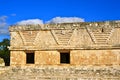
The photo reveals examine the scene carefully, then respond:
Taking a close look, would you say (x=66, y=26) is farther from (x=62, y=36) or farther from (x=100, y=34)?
(x=100, y=34)

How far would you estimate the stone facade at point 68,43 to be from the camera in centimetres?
1407

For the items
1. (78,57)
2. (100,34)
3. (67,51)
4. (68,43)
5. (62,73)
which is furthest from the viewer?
(67,51)

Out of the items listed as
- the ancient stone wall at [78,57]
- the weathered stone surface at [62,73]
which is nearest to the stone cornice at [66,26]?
the ancient stone wall at [78,57]

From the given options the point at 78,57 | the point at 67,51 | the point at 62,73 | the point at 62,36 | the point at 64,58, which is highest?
the point at 62,36

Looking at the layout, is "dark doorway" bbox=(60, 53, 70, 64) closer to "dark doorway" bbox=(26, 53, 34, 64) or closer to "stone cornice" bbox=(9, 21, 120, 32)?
"dark doorway" bbox=(26, 53, 34, 64)

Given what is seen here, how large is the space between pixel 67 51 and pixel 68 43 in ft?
1.75

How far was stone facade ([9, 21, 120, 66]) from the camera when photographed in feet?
46.2

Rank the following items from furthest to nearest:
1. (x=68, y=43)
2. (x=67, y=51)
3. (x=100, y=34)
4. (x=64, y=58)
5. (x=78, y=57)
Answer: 1. (x=64, y=58)
2. (x=67, y=51)
3. (x=68, y=43)
4. (x=78, y=57)
5. (x=100, y=34)

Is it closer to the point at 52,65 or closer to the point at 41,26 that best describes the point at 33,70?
the point at 52,65

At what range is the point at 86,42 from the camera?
47.2 feet

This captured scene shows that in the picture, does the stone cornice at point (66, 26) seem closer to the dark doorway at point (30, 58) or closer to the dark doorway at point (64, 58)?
the dark doorway at point (30, 58)

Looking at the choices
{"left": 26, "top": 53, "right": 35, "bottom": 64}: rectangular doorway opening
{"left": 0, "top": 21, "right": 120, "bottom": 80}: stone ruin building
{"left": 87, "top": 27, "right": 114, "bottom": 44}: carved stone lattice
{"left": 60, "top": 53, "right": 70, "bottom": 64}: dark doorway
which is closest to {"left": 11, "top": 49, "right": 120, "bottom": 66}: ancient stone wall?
{"left": 0, "top": 21, "right": 120, "bottom": 80}: stone ruin building

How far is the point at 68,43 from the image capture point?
14594 millimetres

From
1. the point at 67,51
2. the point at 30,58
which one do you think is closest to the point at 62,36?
the point at 67,51
